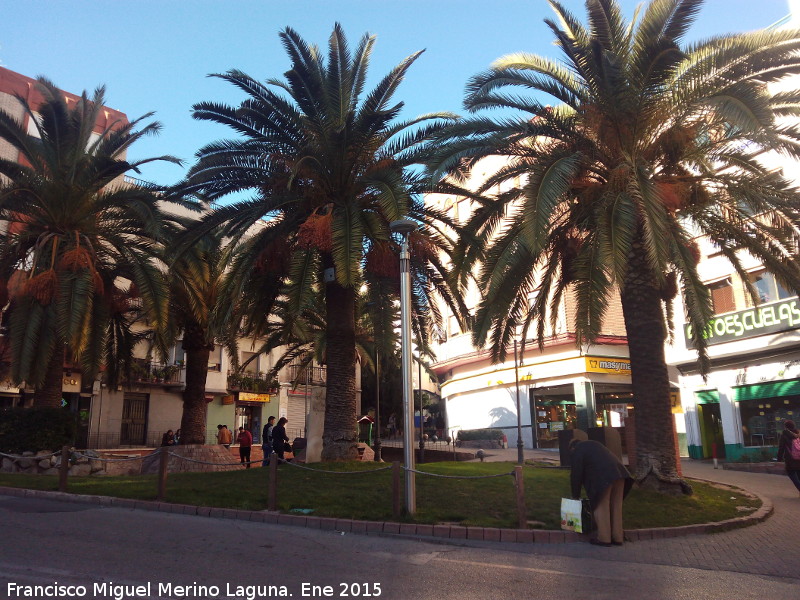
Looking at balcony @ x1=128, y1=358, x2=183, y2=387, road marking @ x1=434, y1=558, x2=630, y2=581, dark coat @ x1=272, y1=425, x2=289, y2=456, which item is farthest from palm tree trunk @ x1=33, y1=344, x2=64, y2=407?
road marking @ x1=434, y1=558, x2=630, y2=581

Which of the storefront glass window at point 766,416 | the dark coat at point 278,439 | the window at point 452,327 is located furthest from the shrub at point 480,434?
the dark coat at point 278,439

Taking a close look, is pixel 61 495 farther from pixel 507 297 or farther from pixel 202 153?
pixel 507 297

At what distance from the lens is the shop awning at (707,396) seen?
87.0ft

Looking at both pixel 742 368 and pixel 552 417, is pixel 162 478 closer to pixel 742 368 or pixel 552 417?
pixel 742 368

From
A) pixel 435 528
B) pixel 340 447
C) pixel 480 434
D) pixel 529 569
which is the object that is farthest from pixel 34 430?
pixel 480 434

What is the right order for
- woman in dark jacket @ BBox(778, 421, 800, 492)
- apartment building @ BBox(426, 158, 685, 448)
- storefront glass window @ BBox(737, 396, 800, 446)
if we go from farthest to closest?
1. apartment building @ BBox(426, 158, 685, 448)
2. storefront glass window @ BBox(737, 396, 800, 446)
3. woman in dark jacket @ BBox(778, 421, 800, 492)

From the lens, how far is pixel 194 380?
21.9 metres

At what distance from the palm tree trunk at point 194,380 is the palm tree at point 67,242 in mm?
2734

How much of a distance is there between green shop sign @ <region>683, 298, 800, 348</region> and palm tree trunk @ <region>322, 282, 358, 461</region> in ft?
39.1

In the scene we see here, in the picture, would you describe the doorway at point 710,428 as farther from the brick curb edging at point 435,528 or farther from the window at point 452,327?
the window at point 452,327

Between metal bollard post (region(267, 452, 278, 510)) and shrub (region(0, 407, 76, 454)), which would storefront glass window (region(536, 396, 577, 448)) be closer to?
shrub (region(0, 407, 76, 454))

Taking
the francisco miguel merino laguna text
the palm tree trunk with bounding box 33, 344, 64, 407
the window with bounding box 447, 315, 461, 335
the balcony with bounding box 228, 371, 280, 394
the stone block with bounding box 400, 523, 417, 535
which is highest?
the window with bounding box 447, 315, 461, 335

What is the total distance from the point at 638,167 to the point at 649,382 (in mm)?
4164

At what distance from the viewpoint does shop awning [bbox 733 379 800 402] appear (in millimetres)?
22922
